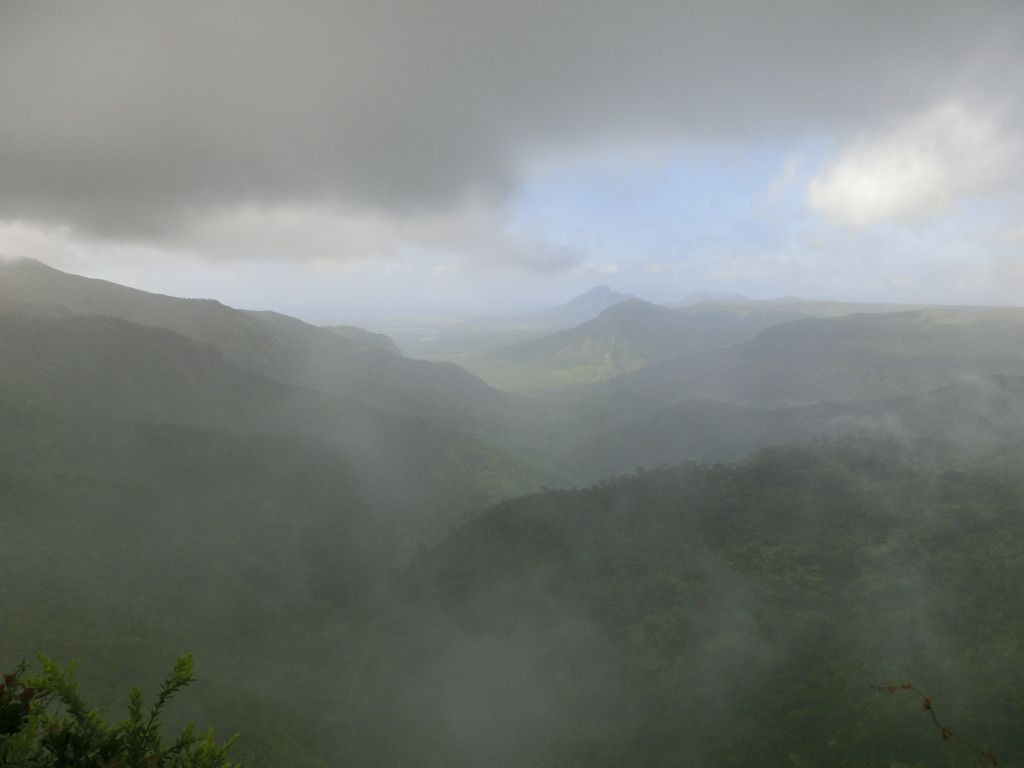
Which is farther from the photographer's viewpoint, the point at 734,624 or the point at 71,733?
the point at 734,624

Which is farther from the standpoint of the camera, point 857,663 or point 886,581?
point 886,581

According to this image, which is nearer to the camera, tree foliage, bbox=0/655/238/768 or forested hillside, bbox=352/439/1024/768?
tree foliage, bbox=0/655/238/768

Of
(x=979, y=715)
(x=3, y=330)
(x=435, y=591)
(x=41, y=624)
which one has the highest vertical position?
(x=3, y=330)

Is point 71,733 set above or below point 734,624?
above

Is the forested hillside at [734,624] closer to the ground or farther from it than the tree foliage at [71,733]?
closer to the ground

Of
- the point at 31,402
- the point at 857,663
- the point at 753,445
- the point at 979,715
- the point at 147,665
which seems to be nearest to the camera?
the point at 979,715

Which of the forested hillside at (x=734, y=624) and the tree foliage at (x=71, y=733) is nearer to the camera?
the tree foliage at (x=71, y=733)

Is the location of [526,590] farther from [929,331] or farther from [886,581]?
[929,331]

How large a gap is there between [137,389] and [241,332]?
1776 inches

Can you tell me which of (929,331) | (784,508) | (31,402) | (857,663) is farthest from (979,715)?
(929,331)

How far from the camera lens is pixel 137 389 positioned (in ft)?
264

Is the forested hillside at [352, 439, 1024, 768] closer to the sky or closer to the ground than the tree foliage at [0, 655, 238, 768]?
closer to the ground

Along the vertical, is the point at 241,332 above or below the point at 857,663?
above

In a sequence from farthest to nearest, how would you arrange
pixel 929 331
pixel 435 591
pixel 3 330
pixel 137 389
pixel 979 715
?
pixel 929 331
pixel 137 389
pixel 3 330
pixel 435 591
pixel 979 715
